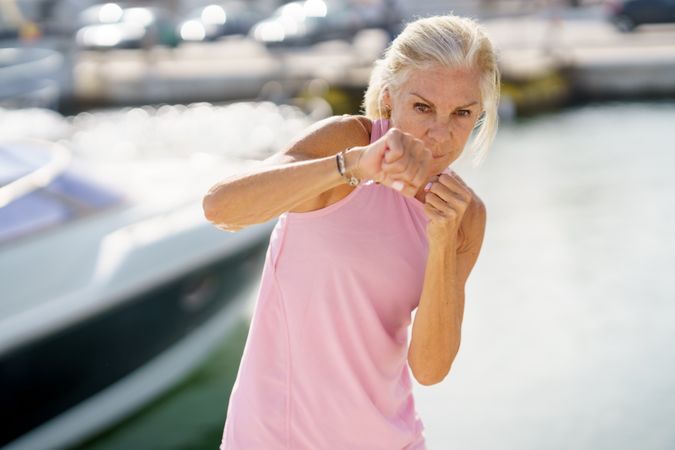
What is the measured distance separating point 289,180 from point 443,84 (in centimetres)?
31

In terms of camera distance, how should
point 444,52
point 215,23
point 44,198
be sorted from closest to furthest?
point 444,52
point 44,198
point 215,23

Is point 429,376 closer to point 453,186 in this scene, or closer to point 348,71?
point 453,186

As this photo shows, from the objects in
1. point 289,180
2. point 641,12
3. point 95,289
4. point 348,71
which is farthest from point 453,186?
point 641,12

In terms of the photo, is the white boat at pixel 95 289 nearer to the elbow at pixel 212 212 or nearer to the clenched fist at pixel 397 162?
the elbow at pixel 212 212

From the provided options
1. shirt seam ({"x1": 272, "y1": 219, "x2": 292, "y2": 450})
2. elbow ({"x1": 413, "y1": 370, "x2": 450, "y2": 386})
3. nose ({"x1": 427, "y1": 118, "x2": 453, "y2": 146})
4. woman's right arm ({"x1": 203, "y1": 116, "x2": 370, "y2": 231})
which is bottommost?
elbow ({"x1": 413, "y1": 370, "x2": 450, "y2": 386})

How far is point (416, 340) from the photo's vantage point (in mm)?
1707

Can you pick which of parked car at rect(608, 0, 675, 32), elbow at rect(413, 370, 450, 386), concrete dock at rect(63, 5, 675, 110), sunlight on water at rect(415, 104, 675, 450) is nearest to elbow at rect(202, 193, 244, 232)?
elbow at rect(413, 370, 450, 386)

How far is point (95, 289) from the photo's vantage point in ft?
14.0

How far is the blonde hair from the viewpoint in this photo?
156 centimetres

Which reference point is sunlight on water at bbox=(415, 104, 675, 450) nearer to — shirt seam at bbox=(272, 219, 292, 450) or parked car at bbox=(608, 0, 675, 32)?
shirt seam at bbox=(272, 219, 292, 450)

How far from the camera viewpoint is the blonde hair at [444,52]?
5.13 ft

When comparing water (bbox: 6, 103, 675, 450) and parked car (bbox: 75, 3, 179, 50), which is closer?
water (bbox: 6, 103, 675, 450)

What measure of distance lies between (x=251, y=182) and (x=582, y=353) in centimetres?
496

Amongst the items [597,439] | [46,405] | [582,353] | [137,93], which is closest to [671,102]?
[137,93]
